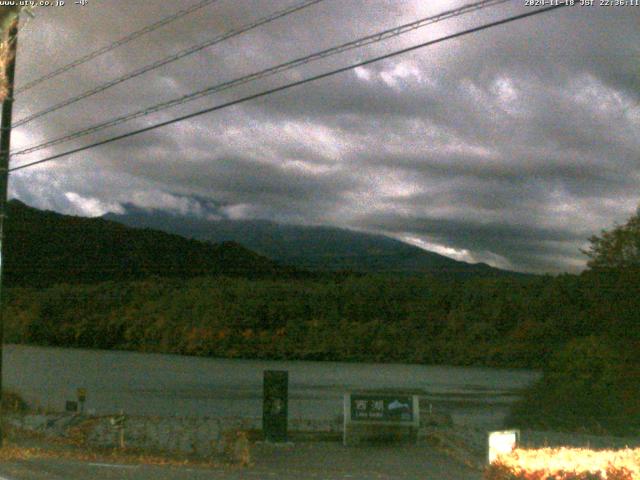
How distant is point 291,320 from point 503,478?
1195 inches

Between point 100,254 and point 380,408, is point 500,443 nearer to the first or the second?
point 380,408

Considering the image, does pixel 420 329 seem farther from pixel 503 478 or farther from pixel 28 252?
pixel 28 252

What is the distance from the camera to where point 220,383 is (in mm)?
33625

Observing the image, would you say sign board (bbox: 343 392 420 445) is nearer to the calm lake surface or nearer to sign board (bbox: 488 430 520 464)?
the calm lake surface

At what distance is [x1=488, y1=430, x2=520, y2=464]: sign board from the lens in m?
8.56

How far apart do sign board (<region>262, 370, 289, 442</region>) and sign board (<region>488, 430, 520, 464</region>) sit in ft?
28.8

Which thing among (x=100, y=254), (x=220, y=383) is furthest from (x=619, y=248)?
(x=100, y=254)

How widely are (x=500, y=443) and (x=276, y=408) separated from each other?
9.35 metres

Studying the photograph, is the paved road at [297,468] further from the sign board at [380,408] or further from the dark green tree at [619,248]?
the dark green tree at [619,248]

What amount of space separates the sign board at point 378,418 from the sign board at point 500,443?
29.0 ft

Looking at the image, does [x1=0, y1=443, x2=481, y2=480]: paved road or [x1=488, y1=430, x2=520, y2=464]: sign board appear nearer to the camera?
[x1=488, y1=430, x2=520, y2=464]: sign board

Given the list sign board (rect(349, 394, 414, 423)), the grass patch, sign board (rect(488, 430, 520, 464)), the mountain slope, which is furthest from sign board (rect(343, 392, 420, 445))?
the mountain slope

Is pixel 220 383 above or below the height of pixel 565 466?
below

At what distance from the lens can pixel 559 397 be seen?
20.3 m
